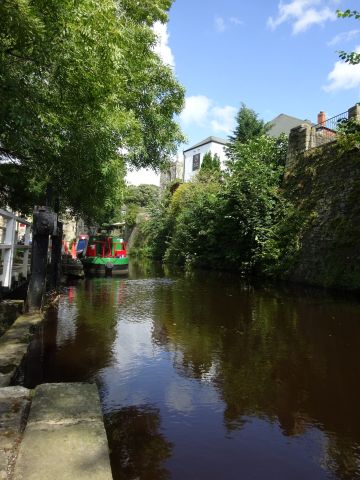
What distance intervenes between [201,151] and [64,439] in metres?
51.5

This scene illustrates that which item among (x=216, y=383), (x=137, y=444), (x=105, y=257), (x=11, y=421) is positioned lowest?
(x=137, y=444)

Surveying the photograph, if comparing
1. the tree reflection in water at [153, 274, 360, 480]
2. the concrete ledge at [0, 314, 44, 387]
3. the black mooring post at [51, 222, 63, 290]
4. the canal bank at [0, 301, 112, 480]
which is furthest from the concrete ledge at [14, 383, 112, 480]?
the black mooring post at [51, 222, 63, 290]

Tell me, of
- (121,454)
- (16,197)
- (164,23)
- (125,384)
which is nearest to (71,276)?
(16,197)

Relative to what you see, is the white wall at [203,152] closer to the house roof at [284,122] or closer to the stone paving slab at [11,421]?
the house roof at [284,122]

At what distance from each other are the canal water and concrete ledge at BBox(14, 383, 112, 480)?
2.13 feet

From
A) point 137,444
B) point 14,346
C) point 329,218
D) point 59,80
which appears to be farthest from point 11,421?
point 329,218

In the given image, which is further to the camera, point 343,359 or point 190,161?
point 190,161

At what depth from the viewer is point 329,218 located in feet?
53.7

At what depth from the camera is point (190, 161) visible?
5531 cm

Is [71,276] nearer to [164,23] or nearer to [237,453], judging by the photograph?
[164,23]

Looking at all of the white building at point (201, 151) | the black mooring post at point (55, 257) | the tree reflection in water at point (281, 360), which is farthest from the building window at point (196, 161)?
the tree reflection in water at point (281, 360)

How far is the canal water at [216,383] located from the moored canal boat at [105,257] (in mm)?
9986

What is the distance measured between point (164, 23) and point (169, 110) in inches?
150

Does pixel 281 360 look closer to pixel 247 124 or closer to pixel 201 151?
pixel 247 124
